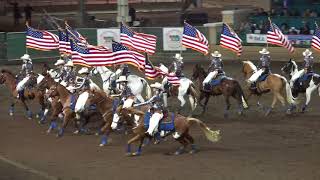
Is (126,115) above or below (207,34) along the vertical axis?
below

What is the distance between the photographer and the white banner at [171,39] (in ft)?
140

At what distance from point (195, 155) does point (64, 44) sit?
11368mm

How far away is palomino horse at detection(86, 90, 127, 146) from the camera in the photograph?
21422mm

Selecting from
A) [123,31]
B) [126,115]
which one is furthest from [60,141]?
[123,31]

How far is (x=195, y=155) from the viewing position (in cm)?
1966

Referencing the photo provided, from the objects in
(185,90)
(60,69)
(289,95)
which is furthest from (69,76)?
(289,95)

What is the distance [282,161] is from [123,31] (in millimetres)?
10526

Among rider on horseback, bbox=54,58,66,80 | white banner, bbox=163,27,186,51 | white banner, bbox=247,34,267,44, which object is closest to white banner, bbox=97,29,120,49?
white banner, bbox=163,27,186,51

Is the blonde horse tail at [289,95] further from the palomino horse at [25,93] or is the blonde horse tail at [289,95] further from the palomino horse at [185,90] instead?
the palomino horse at [25,93]

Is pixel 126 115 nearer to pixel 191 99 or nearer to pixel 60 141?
pixel 60 141

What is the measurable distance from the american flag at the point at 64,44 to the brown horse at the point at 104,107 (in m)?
6.08

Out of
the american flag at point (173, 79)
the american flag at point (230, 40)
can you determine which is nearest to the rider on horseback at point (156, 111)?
the american flag at point (173, 79)

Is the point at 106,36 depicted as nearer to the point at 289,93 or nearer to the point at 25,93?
the point at 25,93

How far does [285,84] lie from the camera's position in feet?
86.1
